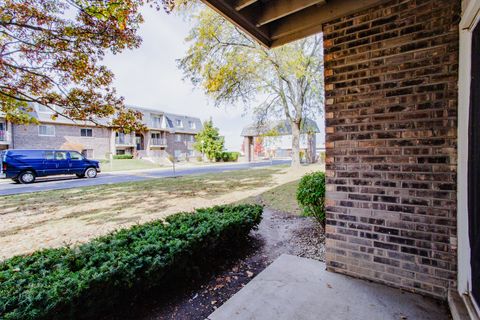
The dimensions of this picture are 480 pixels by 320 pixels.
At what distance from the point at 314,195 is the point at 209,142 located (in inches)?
1058

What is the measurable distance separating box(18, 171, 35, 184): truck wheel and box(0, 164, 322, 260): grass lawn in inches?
209

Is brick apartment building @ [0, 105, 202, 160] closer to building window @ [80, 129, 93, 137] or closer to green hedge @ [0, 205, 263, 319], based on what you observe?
building window @ [80, 129, 93, 137]

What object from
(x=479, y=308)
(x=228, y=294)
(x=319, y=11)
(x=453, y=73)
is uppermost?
(x=319, y=11)

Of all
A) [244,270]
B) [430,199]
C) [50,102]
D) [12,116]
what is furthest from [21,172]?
[430,199]

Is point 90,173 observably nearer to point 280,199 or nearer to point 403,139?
point 280,199

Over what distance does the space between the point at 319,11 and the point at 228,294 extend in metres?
3.19

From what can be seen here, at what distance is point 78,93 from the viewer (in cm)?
602

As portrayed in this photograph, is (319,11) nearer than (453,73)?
No

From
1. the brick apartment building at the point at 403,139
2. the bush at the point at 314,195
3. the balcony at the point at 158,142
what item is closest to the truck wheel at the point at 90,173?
the bush at the point at 314,195

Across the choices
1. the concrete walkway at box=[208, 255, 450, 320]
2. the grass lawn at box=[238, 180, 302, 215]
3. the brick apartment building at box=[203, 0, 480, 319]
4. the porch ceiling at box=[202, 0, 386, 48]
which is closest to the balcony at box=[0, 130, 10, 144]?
the grass lawn at box=[238, 180, 302, 215]

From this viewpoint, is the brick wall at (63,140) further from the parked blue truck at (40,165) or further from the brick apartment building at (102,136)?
the parked blue truck at (40,165)

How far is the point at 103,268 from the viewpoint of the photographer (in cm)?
188

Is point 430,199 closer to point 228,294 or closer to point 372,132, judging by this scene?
point 372,132

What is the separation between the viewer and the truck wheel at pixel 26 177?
474 inches
